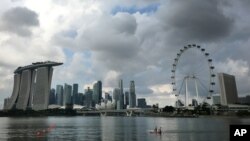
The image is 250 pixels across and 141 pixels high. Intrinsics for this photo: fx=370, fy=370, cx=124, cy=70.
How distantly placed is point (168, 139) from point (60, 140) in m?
26.7

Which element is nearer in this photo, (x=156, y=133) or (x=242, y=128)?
(x=242, y=128)

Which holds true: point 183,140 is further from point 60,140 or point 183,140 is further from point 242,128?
point 242,128

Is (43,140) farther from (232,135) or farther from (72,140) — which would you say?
(232,135)

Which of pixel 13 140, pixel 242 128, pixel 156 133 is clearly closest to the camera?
pixel 242 128

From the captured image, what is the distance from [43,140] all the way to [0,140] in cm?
1007

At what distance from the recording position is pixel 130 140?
87500mm

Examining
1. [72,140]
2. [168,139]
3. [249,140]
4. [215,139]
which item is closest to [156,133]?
[168,139]

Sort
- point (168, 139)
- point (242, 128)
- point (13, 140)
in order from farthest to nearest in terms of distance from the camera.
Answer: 1. point (168, 139)
2. point (13, 140)
3. point (242, 128)

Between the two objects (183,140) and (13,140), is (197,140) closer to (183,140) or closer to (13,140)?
(183,140)

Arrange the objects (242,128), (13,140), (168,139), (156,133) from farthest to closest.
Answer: (156,133), (168,139), (13,140), (242,128)

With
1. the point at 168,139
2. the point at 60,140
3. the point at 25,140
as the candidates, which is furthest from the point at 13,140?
the point at 168,139

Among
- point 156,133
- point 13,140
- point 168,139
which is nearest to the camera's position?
point 13,140

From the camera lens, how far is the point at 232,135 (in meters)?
15.6

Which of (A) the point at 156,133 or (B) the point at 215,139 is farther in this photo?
(A) the point at 156,133
